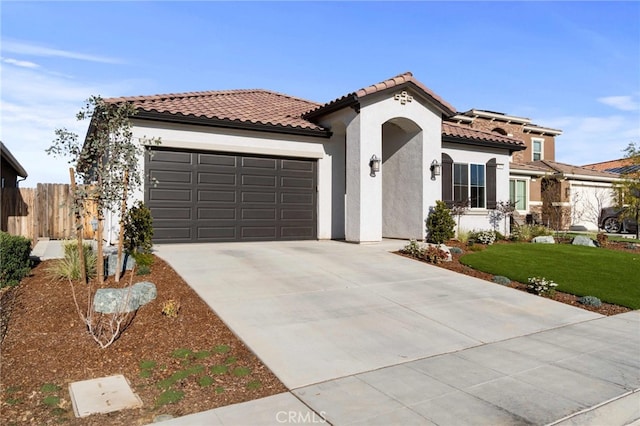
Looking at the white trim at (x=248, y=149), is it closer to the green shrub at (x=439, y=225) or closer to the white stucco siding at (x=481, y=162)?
the green shrub at (x=439, y=225)

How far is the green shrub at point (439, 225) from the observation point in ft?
43.5

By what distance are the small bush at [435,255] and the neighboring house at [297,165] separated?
2188 millimetres

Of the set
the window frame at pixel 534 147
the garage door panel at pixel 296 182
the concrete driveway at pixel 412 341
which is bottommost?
the concrete driveway at pixel 412 341

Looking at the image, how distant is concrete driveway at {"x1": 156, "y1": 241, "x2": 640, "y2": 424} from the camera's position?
3986 mm

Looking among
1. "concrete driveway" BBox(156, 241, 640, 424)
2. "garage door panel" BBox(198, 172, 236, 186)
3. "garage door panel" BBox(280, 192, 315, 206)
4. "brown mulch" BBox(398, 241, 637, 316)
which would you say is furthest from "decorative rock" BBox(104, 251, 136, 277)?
"brown mulch" BBox(398, 241, 637, 316)

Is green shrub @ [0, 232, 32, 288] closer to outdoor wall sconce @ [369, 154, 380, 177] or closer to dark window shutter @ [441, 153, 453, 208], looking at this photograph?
outdoor wall sconce @ [369, 154, 380, 177]

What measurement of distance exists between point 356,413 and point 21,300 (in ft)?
18.8

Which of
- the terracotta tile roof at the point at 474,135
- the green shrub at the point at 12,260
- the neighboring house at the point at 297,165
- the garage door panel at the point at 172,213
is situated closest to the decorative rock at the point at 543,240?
the neighboring house at the point at 297,165

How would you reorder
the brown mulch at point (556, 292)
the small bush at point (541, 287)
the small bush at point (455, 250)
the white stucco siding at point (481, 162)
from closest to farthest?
the brown mulch at point (556, 292), the small bush at point (541, 287), the small bush at point (455, 250), the white stucco siding at point (481, 162)

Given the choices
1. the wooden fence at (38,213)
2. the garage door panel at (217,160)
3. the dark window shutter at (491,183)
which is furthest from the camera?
the dark window shutter at (491,183)

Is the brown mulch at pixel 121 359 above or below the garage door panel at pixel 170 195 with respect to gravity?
below

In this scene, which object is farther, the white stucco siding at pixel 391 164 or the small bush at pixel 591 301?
the white stucco siding at pixel 391 164

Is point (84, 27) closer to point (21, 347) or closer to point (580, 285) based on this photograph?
point (21, 347)

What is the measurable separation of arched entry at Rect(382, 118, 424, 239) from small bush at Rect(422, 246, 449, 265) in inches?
115
